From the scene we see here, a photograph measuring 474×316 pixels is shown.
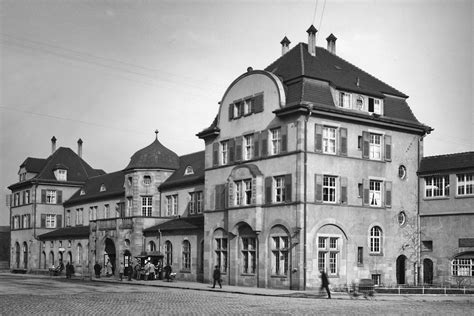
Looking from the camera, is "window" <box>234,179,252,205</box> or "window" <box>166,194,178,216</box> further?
"window" <box>166,194,178,216</box>

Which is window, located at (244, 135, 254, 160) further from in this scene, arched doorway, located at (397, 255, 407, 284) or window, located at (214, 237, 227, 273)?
arched doorway, located at (397, 255, 407, 284)

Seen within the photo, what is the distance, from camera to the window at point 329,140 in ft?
145

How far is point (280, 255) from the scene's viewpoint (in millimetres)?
43812

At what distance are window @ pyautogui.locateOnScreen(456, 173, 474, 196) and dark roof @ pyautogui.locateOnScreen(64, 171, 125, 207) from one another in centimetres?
3819

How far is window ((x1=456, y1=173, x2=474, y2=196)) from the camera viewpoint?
44875 mm

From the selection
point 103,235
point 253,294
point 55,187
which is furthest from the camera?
point 55,187

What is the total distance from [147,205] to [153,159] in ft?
14.2

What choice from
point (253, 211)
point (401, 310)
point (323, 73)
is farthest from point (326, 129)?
point (401, 310)

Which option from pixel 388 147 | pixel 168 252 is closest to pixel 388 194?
pixel 388 147

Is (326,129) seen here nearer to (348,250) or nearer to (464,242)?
(348,250)

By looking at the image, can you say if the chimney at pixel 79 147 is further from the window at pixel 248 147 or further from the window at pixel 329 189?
the window at pixel 329 189

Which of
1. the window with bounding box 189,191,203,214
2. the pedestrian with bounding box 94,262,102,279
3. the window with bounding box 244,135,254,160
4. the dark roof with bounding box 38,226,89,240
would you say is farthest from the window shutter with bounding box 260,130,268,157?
the dark roof with bounding box 38,226,89,240

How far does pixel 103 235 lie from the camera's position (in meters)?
66.8

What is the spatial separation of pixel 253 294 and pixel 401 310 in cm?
1282
